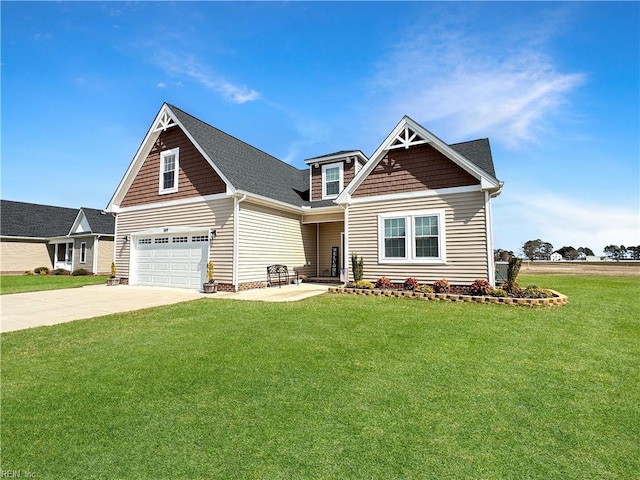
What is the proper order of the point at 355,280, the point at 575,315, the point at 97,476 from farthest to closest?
1. the point at 355,280
2. the point at 575,315
3. the point at 97,476

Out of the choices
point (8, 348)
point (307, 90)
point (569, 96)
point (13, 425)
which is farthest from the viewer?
point (307, 90)

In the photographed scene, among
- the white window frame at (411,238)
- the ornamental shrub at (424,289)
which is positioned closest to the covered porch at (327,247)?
the white window frame at (411,238)

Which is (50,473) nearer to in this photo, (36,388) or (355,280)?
(36,388)

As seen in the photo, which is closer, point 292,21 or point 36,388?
point 36,388

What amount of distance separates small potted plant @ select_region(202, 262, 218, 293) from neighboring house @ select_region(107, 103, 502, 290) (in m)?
0.36

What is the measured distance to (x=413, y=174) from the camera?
39.9 feet

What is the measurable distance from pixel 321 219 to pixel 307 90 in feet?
19.3

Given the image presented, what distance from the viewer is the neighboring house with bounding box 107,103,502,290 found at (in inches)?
448

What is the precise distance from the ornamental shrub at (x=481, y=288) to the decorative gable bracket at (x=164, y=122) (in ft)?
43.9

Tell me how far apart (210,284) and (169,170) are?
6123mm

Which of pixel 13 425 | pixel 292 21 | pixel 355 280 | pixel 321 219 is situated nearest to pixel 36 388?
pixel 13 425

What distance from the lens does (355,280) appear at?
12258 mm

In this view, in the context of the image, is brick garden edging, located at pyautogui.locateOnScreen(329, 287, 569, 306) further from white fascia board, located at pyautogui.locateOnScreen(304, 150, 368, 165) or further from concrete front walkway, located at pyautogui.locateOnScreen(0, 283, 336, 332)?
white fascia board, located at pyautogui.locateOnScreen(304, 150, 368, 165)

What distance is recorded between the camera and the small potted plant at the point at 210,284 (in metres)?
12.3
